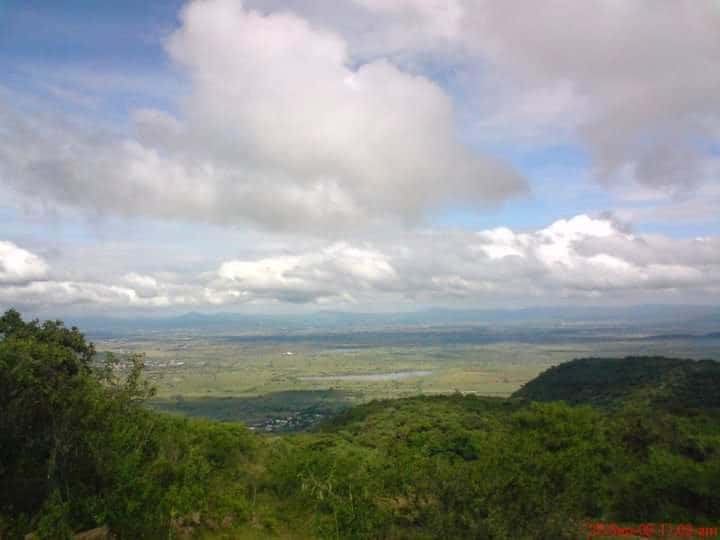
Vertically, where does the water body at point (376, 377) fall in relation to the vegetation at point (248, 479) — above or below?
below

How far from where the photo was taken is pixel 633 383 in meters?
74.2

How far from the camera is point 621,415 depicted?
154ft

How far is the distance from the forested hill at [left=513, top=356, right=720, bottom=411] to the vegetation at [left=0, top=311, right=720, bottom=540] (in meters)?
27.9

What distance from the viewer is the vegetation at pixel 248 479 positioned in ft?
46.2

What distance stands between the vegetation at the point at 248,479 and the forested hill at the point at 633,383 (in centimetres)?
2786

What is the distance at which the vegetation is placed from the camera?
1409 centimetres

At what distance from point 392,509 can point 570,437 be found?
17146mm
